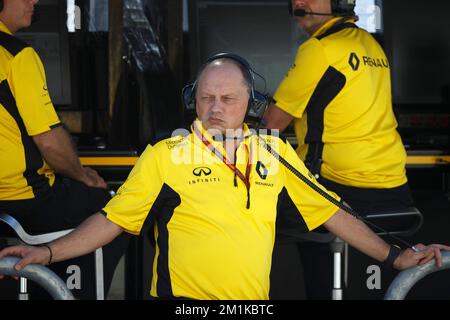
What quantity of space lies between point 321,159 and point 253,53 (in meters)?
1.19

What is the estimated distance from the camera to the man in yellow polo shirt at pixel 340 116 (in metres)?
2.84

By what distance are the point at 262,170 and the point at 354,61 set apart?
30.6 inches

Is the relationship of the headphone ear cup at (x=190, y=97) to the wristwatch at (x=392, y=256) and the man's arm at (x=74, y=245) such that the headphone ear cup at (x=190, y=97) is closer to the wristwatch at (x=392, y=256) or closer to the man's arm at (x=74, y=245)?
the man's arm at (x=74, y=245)

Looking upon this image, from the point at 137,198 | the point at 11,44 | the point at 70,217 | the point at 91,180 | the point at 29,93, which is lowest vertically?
the point at 70,217

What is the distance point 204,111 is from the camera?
225 cm

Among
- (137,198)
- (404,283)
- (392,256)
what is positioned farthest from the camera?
(392,256)

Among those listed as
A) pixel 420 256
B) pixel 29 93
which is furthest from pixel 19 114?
pixel 420 256

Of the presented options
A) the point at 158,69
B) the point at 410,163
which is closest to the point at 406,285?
the point at 410,163

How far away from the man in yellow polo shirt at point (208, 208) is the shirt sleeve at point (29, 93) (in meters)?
0.62

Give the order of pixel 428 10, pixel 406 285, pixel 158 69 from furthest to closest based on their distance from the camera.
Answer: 1. pixel 428 10
2. pixel 158 69
3. pixel 406 285

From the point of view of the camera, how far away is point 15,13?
9.36 ft

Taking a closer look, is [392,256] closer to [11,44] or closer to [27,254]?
[27,254]

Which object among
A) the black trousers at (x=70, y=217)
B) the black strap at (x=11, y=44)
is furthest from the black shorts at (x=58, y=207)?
the black strap at (x=11, y=44)

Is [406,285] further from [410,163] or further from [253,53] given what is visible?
[253,53]
